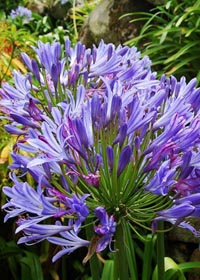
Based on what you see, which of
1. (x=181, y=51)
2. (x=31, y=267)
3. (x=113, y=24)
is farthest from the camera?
(x=113, y=24)

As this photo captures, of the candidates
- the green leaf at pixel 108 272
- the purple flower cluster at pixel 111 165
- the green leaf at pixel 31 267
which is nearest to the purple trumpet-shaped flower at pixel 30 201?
the purple flower cluster at pixel 111 165

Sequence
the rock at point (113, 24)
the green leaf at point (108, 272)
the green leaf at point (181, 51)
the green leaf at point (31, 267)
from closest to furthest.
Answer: the green leaf at point (108, 272) < the green leaf at point (31, 267) < the green leaf at point (181, 51) < the rock at point (113, 24)

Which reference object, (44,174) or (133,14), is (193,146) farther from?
(133,14)

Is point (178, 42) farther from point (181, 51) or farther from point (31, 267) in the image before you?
point (31, 267)

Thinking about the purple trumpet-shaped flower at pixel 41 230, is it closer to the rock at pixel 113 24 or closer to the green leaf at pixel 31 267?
the green leaf at pixel 31 267

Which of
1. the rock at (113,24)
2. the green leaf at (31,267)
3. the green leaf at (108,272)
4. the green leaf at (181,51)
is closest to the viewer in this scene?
the green leaf at (108,272)

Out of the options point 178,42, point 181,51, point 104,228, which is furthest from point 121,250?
point 178,42
